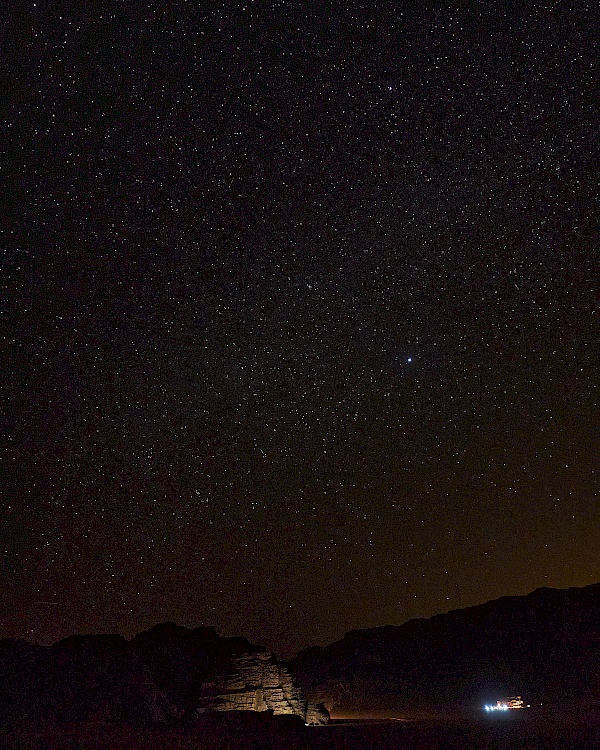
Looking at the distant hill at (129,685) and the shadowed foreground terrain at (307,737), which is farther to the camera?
the distant hill at (129,685)

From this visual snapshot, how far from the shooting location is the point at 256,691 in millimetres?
36062

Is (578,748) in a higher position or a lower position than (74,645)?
lower

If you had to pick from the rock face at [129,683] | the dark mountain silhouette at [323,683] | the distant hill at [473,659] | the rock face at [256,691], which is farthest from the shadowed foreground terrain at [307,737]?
the distant hill at [473,659]

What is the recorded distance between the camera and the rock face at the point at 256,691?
117ft

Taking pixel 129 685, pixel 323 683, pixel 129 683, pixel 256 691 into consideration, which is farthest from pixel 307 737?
pixel 323 683

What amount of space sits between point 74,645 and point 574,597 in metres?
57.3

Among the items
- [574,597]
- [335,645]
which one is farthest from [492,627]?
[335,645]

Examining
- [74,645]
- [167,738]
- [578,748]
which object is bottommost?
[578,748]

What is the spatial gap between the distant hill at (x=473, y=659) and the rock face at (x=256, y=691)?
2404 centimetres

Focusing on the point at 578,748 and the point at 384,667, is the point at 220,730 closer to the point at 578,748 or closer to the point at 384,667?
the point at 578,748

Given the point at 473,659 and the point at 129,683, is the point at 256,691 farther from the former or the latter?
the point at 473,659

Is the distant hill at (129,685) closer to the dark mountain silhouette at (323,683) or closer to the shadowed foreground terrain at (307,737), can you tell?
the dark mountain silhouette at (323,683)

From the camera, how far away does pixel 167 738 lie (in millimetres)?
24281

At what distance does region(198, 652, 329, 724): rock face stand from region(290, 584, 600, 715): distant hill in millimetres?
24037
